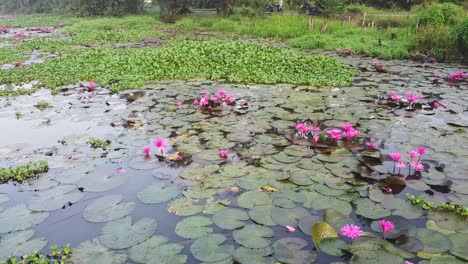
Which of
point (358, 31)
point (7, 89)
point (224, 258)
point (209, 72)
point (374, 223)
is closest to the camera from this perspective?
point (224, 258)

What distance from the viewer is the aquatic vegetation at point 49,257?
93.3 inches

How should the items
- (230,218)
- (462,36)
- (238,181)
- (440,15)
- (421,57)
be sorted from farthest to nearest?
(440,15)
(421,57)
(462,36)
(238,181)
(230,218)

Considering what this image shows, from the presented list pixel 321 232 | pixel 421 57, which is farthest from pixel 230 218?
pixel 421 57

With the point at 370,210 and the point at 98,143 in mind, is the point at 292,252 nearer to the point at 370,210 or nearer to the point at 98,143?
the point at 370,210

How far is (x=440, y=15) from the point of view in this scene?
35.1 ft

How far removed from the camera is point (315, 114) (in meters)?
5.09

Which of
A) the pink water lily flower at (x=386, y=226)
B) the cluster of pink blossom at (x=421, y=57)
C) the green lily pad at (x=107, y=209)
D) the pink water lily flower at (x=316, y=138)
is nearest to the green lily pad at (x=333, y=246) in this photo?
the pink water lily flower at (x=386, y=226)

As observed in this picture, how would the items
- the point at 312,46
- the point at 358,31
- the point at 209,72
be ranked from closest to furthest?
the point at 209,72 < the point at 312,46 < the point at 358,31

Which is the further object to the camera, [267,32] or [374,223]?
[267,32]

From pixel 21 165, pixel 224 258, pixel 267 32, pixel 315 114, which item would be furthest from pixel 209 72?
pixel 267 32

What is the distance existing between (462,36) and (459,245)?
304 inches

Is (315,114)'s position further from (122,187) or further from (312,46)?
(312,46)

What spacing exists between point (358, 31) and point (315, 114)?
8.36m

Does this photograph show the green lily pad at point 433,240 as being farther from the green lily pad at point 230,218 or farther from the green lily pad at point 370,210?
the green lily pad at point 230,218
